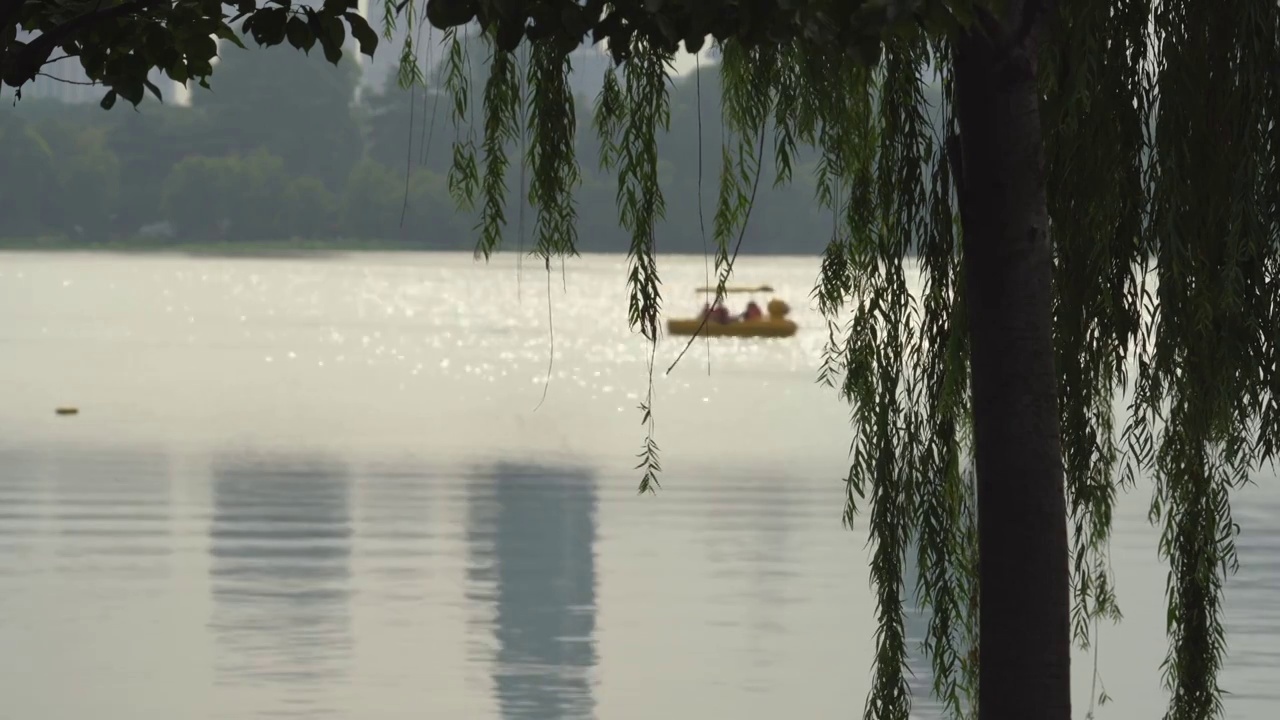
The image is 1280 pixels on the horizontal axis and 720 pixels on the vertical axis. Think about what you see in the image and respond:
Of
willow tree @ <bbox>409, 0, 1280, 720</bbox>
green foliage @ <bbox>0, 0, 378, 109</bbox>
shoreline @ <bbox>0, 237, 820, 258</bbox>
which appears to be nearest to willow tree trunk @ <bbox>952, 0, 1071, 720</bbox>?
willow tree @ <bbox>409, 0, 1280, 720</bbox>

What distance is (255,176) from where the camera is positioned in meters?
109

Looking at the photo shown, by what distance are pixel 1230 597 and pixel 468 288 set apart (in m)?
65.6

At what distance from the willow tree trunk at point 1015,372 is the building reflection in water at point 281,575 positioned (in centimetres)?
474

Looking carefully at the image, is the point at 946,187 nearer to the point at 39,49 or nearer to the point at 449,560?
the point at 39,49

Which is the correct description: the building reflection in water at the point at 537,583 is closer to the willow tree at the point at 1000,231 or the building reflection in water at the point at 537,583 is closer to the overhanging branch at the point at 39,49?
the willow tree at the point at 1000,231

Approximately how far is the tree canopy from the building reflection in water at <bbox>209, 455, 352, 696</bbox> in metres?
4.07

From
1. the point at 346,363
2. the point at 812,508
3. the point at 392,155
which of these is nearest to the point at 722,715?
the point at 812,508

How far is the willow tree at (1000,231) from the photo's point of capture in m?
4.17

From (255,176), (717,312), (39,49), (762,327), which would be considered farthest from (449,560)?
(255,176)

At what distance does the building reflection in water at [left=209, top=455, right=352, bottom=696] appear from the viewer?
9.12m

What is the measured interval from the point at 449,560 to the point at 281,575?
3.81ft

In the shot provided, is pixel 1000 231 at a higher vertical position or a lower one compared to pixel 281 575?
higher

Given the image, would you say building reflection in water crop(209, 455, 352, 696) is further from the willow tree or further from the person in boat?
the willow tree

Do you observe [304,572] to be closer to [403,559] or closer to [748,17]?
[403,559]
